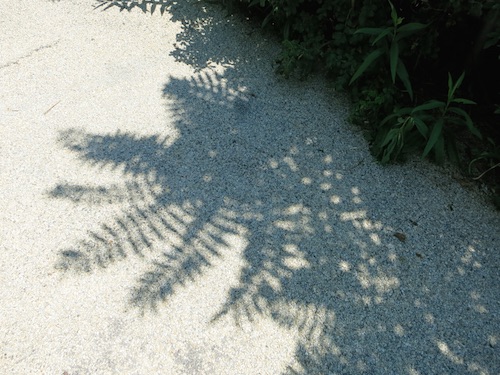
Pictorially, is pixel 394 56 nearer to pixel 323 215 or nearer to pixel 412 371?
pixel 323 215

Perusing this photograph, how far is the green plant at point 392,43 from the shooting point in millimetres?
3123

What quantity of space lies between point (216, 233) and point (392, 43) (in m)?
1.86

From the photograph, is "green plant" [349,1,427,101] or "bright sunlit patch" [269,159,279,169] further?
"bright sunlit patch" [269,159,279,169]

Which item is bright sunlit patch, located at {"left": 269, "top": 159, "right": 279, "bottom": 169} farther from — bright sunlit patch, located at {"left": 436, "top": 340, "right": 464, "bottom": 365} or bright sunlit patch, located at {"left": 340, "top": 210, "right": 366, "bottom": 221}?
bright sunlit patch, located at {"left": 436, "top": 340, "right": 464, "bottom": 365}

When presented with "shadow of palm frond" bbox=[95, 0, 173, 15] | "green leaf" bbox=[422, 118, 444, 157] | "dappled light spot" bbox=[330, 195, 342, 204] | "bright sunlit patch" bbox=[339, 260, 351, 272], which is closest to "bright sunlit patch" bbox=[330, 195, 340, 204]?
"dappled light spot" bbox=[330, 195, 342, 204]

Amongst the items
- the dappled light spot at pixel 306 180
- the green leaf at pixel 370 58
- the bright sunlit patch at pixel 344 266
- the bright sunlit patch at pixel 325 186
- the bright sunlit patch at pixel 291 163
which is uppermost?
the green leaf at pixel 370 58

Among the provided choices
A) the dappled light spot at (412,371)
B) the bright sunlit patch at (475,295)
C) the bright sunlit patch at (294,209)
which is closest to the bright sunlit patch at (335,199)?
the bright sunlit patch at (294,209)

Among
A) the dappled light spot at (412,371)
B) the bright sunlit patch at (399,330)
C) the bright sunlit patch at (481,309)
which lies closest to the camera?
the dappled light spot at (412,371)

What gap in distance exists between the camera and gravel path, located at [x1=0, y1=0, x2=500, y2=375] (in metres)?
2.52

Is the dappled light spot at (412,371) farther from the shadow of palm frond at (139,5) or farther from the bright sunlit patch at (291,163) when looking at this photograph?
the shadow of palm frond at (139,5)

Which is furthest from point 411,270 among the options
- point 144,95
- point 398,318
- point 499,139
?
point 144,95

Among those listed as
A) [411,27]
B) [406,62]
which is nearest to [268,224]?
[411,27]

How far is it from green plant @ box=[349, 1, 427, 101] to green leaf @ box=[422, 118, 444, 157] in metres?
0.27

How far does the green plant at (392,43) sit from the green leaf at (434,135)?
27 centimetres
